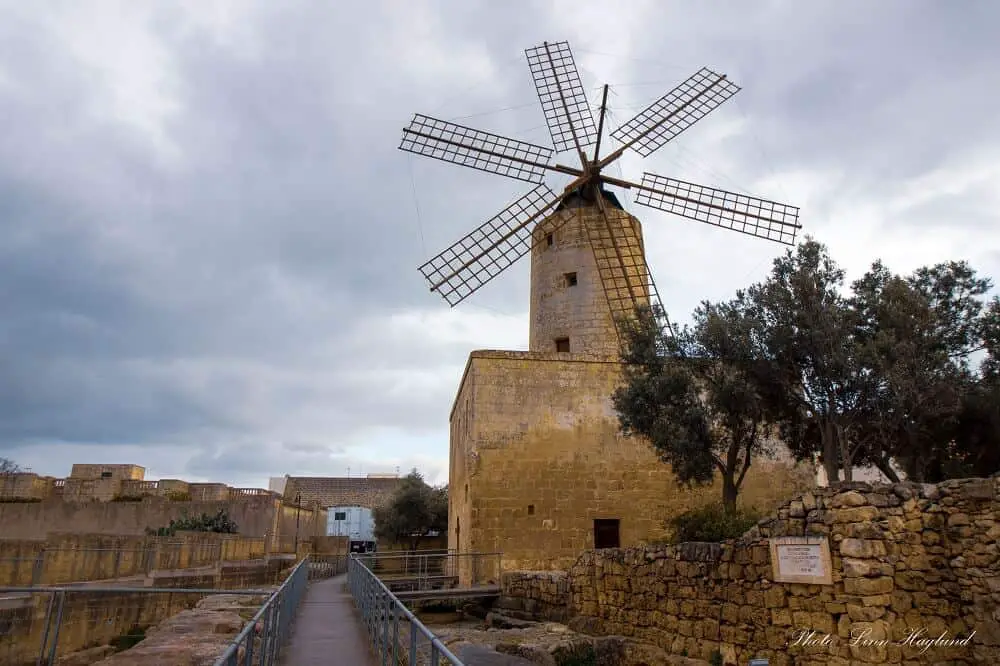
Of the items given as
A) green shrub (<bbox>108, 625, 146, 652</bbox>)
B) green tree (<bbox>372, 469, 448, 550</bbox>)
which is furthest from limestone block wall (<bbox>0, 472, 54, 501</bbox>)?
green shrub (<bbox>108, 625, 146, 652</bbox>)

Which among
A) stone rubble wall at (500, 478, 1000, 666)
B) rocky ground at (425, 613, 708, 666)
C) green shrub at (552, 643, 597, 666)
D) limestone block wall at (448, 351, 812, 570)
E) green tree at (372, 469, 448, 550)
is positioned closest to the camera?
stone rubble wall at (500, 478, 1000, 666)

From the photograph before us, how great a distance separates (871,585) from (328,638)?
582 cm

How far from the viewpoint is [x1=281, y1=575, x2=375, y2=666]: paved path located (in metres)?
6.31

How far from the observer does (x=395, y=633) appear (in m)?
4.98

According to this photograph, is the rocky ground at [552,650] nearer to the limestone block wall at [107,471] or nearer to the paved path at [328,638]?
the paved path at [328,638]

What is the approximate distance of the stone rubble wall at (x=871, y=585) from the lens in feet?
18.3

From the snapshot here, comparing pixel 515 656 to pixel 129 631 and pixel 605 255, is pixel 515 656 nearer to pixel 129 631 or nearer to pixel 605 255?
pixel 129 631

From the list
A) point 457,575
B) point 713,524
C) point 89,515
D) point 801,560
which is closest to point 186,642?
point 801,560

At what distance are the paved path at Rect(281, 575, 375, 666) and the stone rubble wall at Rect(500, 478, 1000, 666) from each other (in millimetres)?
3869

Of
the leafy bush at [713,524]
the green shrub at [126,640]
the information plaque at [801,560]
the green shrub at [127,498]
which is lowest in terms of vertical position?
the green shrub at [126,640]

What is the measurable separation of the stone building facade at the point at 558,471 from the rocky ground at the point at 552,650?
4314 mm

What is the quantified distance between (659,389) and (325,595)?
8.76 m

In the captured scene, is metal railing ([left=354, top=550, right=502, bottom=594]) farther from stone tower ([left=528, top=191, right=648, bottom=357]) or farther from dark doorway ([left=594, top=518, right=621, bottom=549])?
stone tower ([left=528, top=191, right=648, bottom=357])

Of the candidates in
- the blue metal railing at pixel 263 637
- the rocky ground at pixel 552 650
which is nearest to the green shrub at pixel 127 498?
the blue metal railing at pixel 263 637
